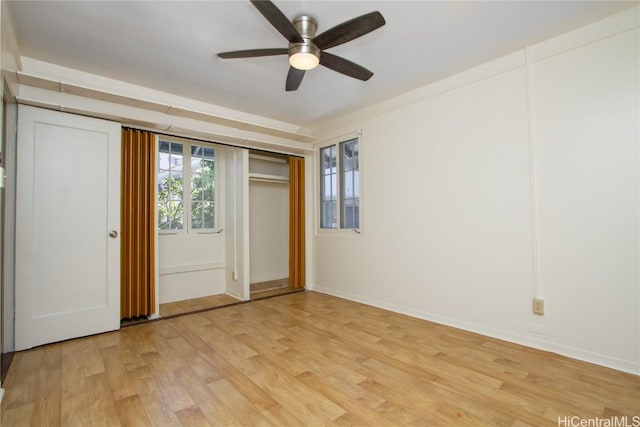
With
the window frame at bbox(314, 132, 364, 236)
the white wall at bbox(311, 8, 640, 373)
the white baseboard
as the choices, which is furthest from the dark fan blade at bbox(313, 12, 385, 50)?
the white baseboard

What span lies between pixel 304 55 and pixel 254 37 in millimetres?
541

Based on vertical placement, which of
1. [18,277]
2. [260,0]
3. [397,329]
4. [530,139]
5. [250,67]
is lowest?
[397,329]

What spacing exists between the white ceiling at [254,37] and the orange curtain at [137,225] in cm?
73

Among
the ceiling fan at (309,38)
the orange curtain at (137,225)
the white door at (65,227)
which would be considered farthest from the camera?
the orange curtain at (137,225)

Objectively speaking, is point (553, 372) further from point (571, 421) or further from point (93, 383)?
point (93, 383)

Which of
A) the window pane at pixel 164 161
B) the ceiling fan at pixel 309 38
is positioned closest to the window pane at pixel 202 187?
the window pane at pixel 164 161

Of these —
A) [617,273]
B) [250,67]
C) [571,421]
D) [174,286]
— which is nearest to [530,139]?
[617,273]

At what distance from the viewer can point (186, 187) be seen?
4238 mm

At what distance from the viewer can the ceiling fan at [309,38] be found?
1.80 metres

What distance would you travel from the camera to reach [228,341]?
8.91ft

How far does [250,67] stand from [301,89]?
67 cm

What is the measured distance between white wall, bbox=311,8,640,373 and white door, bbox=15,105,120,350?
2918mm

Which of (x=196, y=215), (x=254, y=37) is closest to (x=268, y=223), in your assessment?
(x=196, y=215)

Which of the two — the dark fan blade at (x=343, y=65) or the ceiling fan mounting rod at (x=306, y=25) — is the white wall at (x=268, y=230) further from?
the ceiling fan mounting rod at (x=306, y=25)
